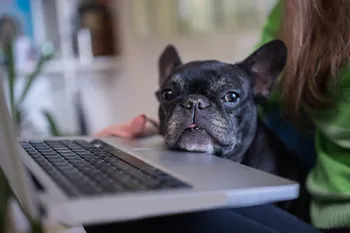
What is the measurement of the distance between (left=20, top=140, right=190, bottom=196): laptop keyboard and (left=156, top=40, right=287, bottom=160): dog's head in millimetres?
144

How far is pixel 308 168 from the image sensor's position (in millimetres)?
1123

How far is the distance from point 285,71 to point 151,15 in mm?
1334

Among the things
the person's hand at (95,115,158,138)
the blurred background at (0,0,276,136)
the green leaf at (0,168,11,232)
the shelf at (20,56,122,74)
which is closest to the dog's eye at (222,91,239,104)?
A: the person's hand at (95,115,158,138)

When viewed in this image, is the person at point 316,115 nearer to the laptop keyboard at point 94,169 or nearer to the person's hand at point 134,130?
the laptop keyboard at point 94,169

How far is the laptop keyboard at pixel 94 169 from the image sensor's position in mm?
565

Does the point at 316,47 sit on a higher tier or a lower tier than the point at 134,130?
higher

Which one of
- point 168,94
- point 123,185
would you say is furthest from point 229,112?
point 123,185

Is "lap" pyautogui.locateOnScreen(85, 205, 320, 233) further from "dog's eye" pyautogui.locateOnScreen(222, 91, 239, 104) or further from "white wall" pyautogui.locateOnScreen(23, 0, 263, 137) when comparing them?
"white wall" pyautogui.locateOnScreen(23, 0, 263, 137)

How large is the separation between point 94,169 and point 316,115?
475mm

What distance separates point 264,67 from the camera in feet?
3.53

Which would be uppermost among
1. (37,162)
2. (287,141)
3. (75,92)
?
(37,162)

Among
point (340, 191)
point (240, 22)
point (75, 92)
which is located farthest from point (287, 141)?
point (75, 92)

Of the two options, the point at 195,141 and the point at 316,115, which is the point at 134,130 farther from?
the point at 316,115

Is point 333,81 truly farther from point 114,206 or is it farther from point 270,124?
point 114,206
